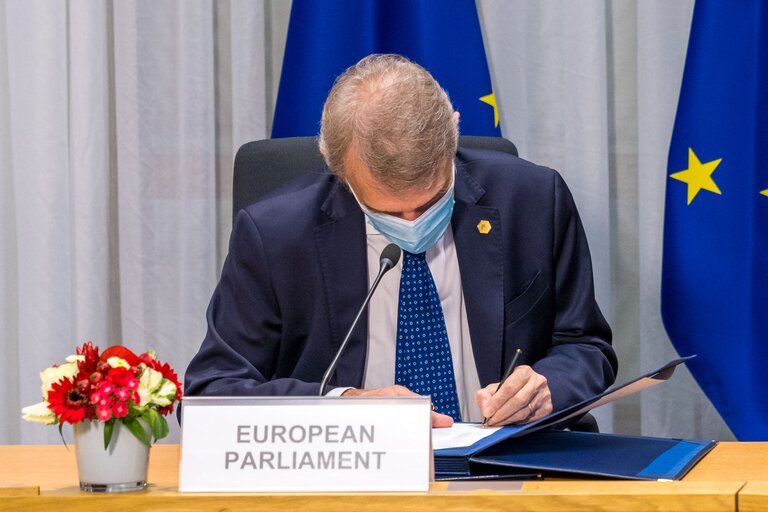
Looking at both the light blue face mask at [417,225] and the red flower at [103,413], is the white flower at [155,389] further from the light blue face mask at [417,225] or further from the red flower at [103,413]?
the light blue face mask at [417,225]

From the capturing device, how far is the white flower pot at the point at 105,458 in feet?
4.19

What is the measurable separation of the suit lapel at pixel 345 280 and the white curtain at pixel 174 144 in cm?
84

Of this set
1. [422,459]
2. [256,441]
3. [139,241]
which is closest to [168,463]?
[256,441]

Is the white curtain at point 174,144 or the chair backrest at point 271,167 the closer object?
the chair backrest at point 271,167

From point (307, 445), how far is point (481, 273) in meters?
0.88

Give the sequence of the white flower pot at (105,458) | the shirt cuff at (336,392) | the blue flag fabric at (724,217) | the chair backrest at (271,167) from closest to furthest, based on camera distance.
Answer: the white flower pot at (105,458) → the shirt cuff at (336,392) → the chair backrest at (271,167) → the blue flag fabric at (724,217)

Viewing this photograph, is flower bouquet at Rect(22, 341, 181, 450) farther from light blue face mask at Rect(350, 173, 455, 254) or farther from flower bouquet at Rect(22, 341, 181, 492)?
light blue face mask at Rect(350, 173, 455, 254)

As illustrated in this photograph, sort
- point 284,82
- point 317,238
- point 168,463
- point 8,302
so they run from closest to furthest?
point 168,463, point 317,238, point 284,82, point 8,302

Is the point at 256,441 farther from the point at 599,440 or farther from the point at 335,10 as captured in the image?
the point at 335,10

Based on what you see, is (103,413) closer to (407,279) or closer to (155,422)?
(155,422)

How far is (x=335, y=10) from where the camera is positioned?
267 centimetres

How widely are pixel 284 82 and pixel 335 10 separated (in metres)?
0.23

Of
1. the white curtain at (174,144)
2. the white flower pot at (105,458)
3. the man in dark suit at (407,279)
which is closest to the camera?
the white flower pot at (105,458)

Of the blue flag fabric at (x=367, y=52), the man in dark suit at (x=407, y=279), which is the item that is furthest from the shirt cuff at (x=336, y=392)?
the blue flag fabric at (x=367, y=52)
